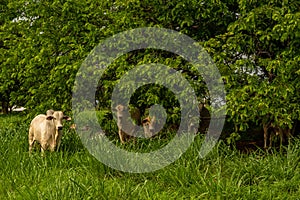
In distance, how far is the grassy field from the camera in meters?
5.12

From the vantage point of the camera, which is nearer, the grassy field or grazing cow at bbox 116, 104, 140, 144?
the grassy field

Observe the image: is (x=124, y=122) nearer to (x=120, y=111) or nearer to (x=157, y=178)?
(x=120, y=111)

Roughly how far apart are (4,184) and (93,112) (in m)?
3.57

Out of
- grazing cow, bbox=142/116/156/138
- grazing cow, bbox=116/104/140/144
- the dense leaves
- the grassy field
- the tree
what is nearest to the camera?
the grassy field

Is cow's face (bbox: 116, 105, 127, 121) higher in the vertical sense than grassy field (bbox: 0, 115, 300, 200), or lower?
higher

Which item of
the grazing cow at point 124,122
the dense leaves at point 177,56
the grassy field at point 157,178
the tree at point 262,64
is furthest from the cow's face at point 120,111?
the tree at point 262,64

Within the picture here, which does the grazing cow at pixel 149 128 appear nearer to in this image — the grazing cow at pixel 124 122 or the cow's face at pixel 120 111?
the grazing cow at pixel 124 122

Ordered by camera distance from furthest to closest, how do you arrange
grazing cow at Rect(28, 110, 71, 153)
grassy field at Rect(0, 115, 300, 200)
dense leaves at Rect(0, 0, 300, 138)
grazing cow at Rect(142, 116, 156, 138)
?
grazing cow at Rect(142, 116, 156, 138)
dense leaves at Rect(0, 0, 300, 138)
grazing cow at Rect(28, 110, 71, 153)
grassy field at Rect(0, 115, 300, 200)

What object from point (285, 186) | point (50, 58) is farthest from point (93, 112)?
point (285, 186)

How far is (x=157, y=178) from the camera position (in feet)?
19.4

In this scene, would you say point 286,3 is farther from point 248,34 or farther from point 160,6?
point 160,6

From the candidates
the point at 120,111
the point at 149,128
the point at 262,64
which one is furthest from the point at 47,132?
the point at 262,64

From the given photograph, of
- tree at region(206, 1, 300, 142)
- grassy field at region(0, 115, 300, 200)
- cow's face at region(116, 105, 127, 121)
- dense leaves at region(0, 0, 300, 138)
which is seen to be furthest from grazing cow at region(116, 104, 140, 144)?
tree at region(206, 1, 300, 142)

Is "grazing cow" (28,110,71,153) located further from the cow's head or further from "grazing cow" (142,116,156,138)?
"grazing cow" (142,116,156,138)
